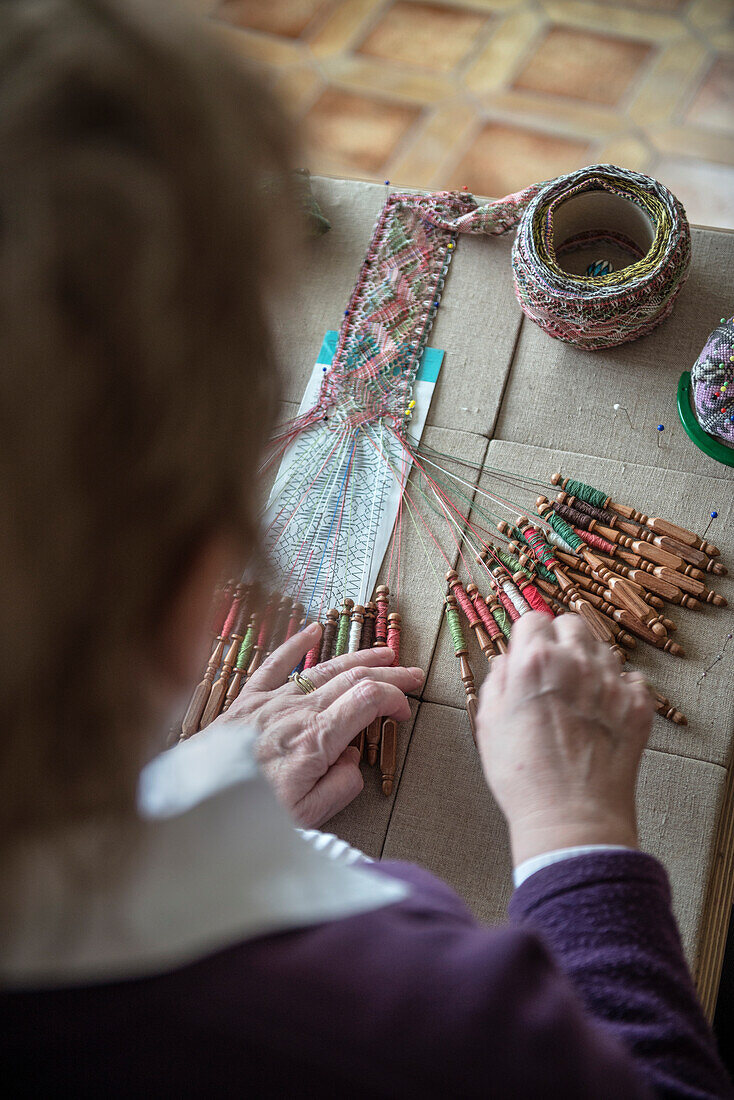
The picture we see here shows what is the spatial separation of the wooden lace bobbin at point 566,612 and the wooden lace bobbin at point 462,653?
126 millimetres

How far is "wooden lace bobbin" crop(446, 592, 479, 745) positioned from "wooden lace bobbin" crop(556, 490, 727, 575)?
22 centimetres

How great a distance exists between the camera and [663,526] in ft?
3.69

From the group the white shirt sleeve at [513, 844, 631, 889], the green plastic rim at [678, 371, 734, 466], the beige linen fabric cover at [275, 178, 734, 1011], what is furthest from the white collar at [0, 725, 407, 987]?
the green plastic rim at [678, 371, 734, 466]

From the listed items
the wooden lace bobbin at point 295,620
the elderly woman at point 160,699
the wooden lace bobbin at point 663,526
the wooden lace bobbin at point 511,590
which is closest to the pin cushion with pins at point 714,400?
the wooden lace bobbin at point 663,526

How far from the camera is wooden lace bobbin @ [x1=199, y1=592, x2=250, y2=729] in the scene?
1.11m

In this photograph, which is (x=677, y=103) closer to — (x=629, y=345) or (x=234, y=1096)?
(x=629, y=345)

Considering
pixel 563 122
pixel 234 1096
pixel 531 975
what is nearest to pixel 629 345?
pixel 531 975

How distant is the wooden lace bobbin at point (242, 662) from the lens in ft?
3.68

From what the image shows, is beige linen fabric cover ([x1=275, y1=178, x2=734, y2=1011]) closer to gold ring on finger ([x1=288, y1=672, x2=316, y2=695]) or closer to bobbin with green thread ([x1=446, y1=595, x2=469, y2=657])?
bobbin with green thread ([x1=446, y1=595, x2=469, y2=657])

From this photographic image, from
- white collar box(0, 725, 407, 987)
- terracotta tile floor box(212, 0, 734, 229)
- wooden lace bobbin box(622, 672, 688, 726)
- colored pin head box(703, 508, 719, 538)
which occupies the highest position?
terracotta tile floor box(212, 0, 734, 229)

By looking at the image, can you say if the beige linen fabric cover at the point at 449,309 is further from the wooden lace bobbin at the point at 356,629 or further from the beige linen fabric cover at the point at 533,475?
the wooden lace bobbin at the point at 356,629

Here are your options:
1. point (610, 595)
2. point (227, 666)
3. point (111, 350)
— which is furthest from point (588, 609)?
point (111, 350)

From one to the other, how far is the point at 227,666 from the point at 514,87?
2.46 meters

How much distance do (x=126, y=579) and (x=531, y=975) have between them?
362 mm
